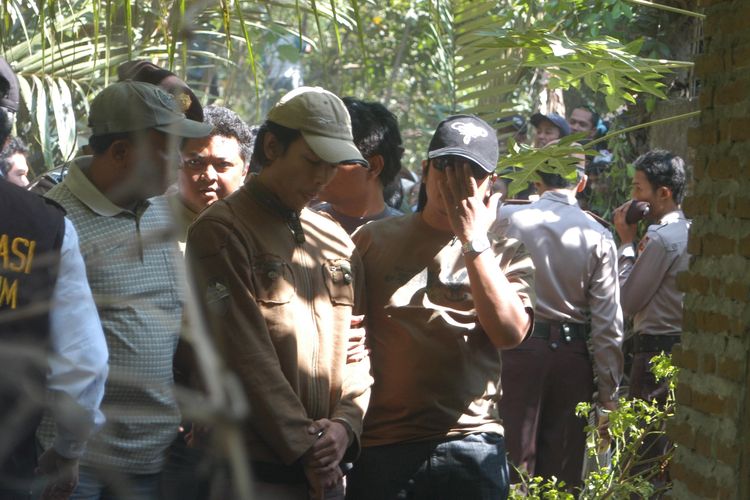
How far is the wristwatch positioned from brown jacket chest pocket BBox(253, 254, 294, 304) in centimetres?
57

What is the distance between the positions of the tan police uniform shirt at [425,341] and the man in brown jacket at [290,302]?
6.7 inches

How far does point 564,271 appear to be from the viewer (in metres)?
5.24

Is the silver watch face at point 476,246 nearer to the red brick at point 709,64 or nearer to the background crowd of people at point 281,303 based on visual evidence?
the background crowd of people at point 281,303

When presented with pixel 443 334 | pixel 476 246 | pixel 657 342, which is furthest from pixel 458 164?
pixel 657 342

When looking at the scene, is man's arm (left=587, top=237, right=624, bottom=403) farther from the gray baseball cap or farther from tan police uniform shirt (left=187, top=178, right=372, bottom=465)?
the gray baseball cap

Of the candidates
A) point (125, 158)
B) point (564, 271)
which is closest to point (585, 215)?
point (564, 271)

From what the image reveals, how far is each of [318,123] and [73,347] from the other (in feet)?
3.13

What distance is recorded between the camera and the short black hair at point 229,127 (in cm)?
390

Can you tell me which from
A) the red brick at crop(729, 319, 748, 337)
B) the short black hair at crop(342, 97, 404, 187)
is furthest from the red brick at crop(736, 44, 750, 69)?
the short black hair at crop(342, 97, 404, 187)

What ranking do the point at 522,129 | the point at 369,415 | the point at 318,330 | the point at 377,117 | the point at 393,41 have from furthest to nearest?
the point at 393,41 < the point at 522,129 < the point at 377,117 < the point at 369,415 < the point at 318,330

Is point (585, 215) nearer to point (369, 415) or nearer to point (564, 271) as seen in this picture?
point (564, 271)

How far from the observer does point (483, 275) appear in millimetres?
3184

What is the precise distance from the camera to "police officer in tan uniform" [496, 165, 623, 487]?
5230 mm

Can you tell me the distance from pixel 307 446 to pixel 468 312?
0.73 metres
